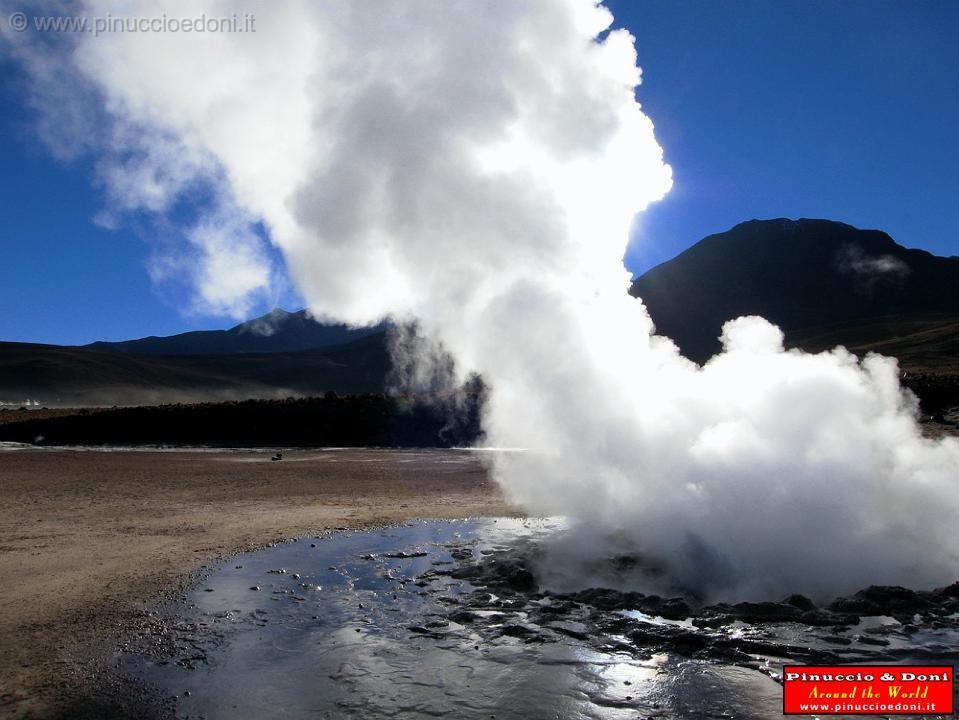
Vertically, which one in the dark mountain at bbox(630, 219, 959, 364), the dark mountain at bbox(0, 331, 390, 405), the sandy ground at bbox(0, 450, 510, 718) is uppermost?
the dark mountain at bbox(630, 219, 959, 364)

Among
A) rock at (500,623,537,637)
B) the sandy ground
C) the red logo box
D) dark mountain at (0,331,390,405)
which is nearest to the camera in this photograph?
the red logo box

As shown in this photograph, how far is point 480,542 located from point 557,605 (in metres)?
4.70

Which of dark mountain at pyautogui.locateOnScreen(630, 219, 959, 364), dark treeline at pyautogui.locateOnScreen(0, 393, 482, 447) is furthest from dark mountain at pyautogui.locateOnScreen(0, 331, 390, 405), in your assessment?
dark mountain at pyautogui.locateOnScreen(630, 219, 959, 364)

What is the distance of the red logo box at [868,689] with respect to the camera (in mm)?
6113

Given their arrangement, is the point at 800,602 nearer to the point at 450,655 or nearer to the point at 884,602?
the point at 884,602

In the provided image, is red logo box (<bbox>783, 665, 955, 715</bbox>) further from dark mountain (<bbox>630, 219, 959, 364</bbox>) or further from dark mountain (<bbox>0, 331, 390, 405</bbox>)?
dark mountain (<bbox>0, 331, 390, 405</bbox>)

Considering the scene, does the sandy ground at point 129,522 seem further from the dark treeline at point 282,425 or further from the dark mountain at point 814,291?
the dark mountain at point 814,291

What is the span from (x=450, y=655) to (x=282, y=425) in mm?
48588

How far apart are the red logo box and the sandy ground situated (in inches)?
277

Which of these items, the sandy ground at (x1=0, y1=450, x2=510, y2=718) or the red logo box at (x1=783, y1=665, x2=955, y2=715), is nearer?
the red logo box at (x1=783, y1=665, x2=955, y2=715)

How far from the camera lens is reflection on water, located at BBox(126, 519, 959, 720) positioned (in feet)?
20.2

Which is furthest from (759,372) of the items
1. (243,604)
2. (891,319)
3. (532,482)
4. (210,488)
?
(891,319)

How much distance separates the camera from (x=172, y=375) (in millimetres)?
Result: 148125

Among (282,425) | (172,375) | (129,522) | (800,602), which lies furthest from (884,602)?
(172,375)
